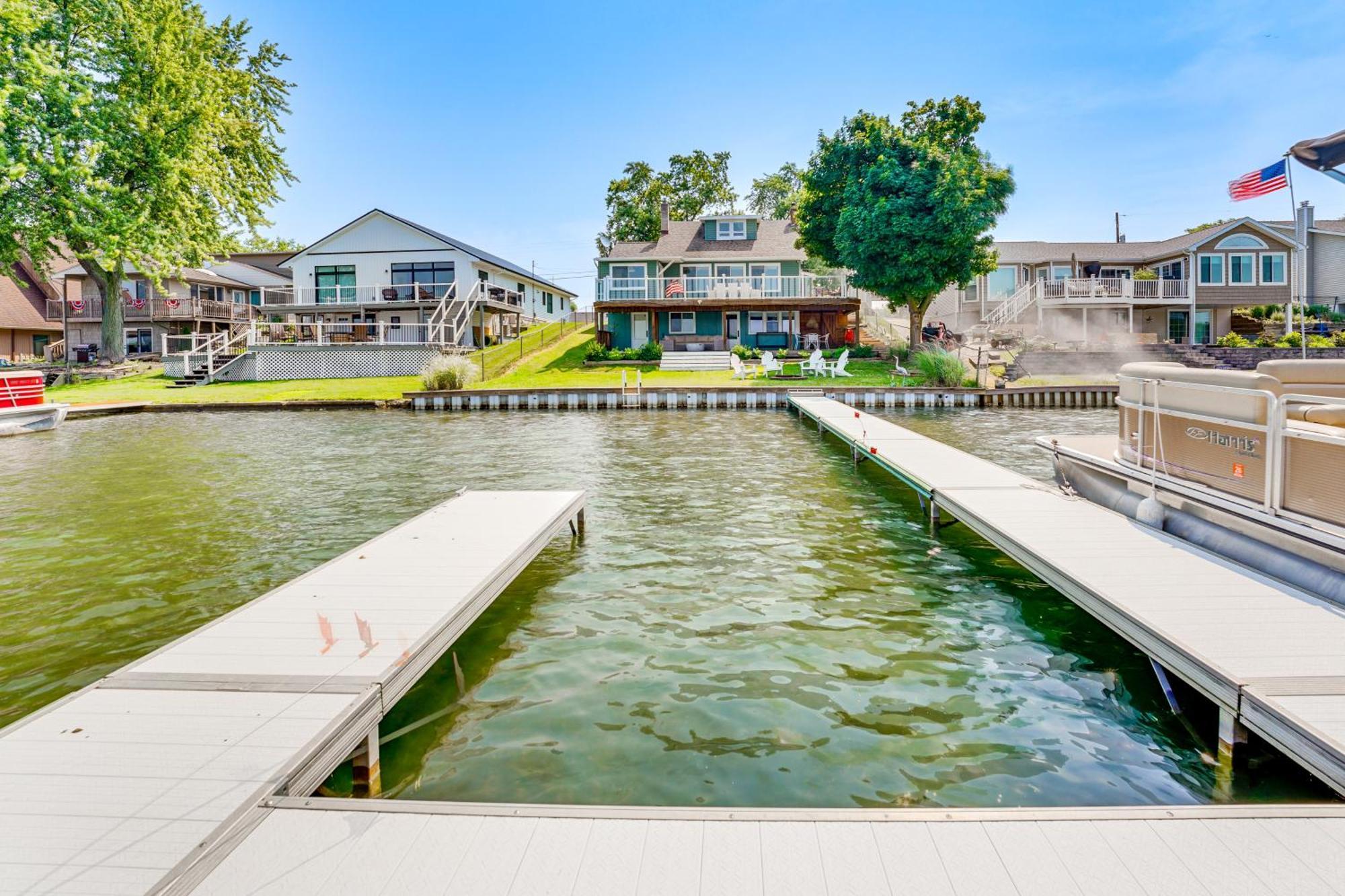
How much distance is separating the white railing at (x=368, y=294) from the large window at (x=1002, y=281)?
96.5 ft

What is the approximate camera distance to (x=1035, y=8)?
19.4 meters

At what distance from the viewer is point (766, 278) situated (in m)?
36.2

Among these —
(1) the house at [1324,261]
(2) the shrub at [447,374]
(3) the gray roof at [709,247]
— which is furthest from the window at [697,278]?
(1) the house at [1324,261]

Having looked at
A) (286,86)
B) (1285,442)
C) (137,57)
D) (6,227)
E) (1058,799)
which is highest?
(286,86)

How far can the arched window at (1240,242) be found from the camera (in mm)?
39188

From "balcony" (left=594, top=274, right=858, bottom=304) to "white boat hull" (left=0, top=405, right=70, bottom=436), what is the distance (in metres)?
21.9

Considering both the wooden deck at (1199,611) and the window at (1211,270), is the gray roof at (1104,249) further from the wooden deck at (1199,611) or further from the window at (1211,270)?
the wooden deck at (1199,611)

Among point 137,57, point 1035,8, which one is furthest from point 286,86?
point 1035,8

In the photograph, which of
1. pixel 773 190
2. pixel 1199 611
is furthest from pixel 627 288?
pixel 1199 611

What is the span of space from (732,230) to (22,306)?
43000mm

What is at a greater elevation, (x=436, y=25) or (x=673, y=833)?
(x=436, y=25)

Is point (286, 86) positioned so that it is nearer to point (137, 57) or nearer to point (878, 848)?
point (137, 57)

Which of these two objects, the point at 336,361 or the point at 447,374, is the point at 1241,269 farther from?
the point at 336,361

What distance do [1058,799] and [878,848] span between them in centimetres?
141
